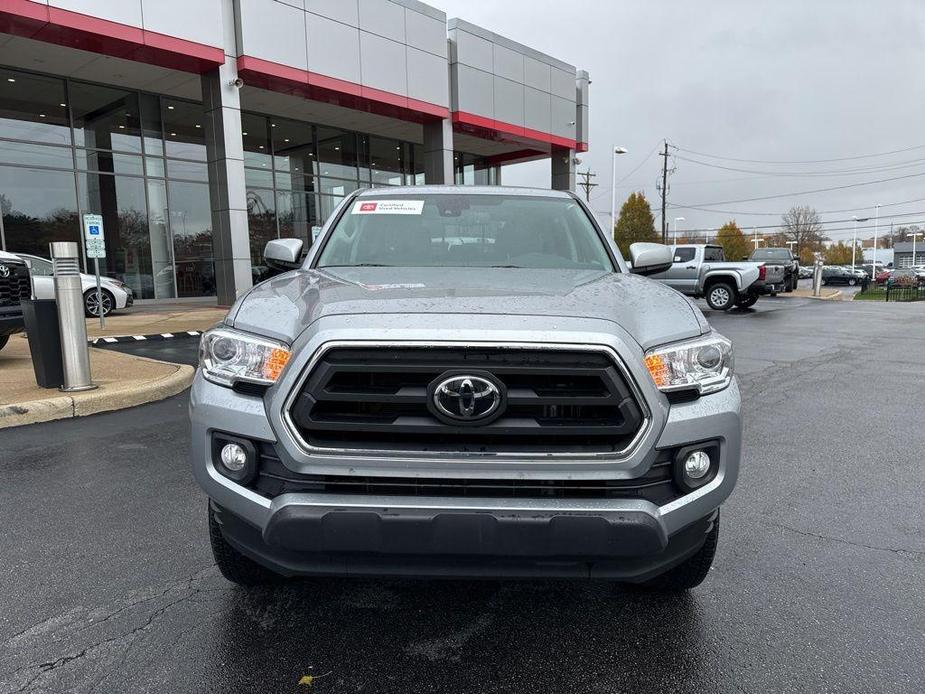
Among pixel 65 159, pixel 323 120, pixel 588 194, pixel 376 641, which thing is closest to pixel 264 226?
pixel 323 120

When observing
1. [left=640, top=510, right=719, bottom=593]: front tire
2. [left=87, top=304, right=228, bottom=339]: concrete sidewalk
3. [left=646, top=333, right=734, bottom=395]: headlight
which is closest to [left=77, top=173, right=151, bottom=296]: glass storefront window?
[left=87, top=304, right=228, bottom=339]: concrete sidewalk

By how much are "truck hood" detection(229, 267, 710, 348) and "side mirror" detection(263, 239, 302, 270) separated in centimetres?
74

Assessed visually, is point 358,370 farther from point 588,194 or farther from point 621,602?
point 588,194

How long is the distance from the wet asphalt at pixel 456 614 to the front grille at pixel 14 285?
3.74 m

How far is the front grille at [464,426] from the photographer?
2000 millimetres

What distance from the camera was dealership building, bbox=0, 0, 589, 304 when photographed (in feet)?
48.2

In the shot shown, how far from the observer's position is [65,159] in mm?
17625

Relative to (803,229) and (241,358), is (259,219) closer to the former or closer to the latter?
(241,358)

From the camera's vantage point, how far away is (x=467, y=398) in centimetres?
197

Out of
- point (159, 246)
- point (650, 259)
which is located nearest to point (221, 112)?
point (159, 246)

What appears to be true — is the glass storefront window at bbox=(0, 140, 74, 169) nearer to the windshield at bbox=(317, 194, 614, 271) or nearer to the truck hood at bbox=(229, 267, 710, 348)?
the windshield at bbox=(317, 194, 614, 271)

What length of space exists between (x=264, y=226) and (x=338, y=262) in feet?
65.1

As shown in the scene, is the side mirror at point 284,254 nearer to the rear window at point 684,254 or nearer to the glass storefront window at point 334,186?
the rear window at point 684,254

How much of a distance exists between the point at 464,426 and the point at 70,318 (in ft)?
18.8
